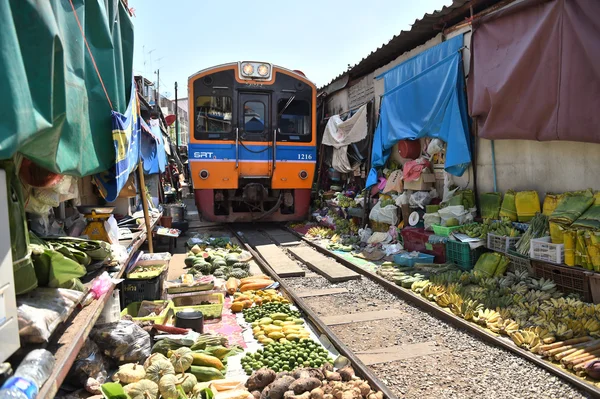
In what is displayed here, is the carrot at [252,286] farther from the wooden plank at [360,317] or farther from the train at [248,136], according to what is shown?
the train at [248,136]

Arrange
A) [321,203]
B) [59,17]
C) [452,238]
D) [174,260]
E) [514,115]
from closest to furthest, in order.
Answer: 1. [59,17]
2. [514,115]
3. [452,238]
4. [174,260]
5. [321,203]

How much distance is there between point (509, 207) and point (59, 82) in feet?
19.6

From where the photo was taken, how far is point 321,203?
45.0 ft

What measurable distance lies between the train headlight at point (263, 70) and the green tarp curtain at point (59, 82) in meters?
5.98

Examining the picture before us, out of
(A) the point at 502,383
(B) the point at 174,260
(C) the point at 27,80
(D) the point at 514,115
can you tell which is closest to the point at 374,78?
(D) the point at 514,115

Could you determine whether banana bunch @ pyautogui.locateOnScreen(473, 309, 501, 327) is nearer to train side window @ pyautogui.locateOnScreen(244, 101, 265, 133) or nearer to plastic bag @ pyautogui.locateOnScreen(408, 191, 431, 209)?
plastic bag @ pyautogui.locateOnScreen(408, 191, 431, 209)

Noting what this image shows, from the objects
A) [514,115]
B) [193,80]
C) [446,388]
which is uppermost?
[193,80]

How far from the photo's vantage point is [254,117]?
34.8 feet

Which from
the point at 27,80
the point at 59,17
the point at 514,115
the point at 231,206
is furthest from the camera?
the point at 231,206

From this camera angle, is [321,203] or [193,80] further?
[321,203]

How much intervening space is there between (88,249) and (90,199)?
8.61 feet

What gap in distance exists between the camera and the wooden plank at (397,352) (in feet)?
13.5

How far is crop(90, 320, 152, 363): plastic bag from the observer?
11.7ft

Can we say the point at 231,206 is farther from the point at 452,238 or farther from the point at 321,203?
the point at 452,238
